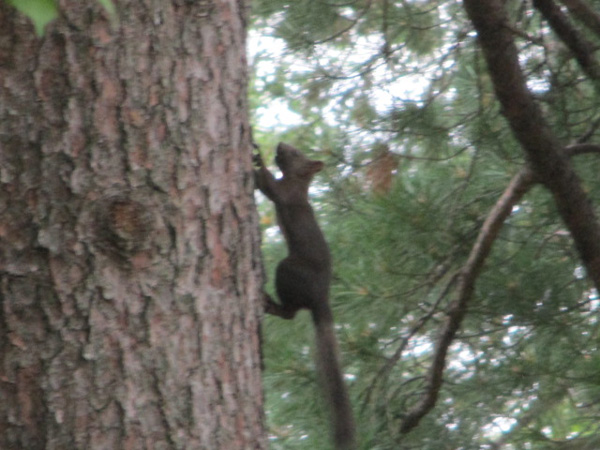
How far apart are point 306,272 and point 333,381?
318 millimetres

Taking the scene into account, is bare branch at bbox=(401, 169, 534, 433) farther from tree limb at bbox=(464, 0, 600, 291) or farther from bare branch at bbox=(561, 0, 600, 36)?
bare branch at bbox=(561, 0, 600, 36)

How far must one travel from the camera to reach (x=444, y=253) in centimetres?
261

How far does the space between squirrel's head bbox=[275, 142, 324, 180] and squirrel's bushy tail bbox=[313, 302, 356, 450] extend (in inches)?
16.9

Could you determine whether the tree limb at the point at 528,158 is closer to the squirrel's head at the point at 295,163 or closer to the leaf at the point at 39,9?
the squirrel's head at the point at 295,163

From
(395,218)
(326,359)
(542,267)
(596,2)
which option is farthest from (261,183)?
(596,2)

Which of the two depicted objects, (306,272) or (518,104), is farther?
(306,272)

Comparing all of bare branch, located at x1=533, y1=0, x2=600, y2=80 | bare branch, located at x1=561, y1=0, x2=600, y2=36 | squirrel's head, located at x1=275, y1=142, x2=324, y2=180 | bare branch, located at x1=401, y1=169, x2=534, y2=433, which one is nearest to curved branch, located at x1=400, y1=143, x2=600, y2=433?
bare branch, located at x1=401, y1=169, x2=534, y2=433

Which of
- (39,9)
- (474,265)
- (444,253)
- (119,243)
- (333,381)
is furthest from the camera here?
(444,253)

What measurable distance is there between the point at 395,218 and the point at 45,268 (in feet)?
4.42

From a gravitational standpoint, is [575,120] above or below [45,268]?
above

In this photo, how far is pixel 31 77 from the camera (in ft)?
4.33

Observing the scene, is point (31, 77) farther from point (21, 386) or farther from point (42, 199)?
point (21, 386)

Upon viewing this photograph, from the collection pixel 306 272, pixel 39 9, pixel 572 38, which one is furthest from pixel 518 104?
pixel 39 9

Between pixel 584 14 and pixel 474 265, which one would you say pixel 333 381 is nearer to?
pixel 474 265
